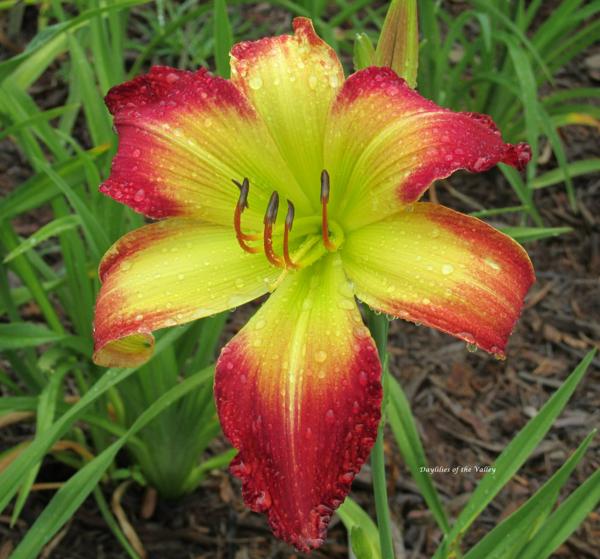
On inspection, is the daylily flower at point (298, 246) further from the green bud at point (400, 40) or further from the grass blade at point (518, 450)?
the grass blade at point (518, 450)

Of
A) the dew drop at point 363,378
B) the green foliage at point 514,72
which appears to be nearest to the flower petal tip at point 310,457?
the dew drop at point 363,378

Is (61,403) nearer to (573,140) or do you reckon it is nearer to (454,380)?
(454,380)

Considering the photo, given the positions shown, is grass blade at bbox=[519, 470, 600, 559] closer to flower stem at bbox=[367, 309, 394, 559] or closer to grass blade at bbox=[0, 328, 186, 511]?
flower stem at bbox=[367, 309, 394, 559]

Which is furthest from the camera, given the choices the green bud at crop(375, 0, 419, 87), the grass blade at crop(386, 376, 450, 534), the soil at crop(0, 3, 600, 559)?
the soil at crop(0, 3, 600, 559)

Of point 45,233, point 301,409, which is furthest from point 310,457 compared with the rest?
point 45,233

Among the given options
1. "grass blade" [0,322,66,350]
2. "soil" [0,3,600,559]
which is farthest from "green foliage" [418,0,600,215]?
"grass blade" [0,322,66,350]
